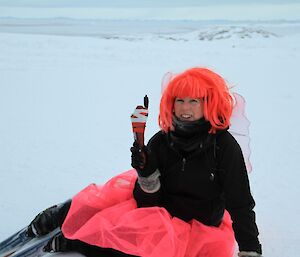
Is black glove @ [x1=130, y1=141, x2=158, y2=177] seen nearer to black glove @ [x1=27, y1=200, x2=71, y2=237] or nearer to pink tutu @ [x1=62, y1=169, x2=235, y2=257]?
pink tutu @ [x1=62, y1=169, x2=235, y2=257]

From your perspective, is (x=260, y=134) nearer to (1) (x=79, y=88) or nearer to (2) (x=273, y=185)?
(2) (x=273, y=185)

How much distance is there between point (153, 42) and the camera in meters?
11.8

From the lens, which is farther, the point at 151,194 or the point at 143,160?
the point at 151,194

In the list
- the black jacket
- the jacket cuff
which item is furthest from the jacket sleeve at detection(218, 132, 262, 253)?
the jacket cuff

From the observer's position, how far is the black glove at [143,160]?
4.75 ft

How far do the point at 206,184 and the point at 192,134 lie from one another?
0.18m

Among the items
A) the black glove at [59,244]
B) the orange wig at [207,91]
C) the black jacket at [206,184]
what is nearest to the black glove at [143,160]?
the black jacket at [206,184]

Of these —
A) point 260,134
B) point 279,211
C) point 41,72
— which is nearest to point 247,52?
point 41,72

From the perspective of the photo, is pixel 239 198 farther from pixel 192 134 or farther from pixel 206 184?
→ pixel 192 134

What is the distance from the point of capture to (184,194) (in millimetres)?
1618

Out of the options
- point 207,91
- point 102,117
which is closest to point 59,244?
point 207,91

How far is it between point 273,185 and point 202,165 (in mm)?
1302

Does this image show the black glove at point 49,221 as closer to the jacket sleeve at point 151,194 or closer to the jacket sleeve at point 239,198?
the jacket sleeve at point 151,194

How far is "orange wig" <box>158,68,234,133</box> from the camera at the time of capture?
1.51 m
